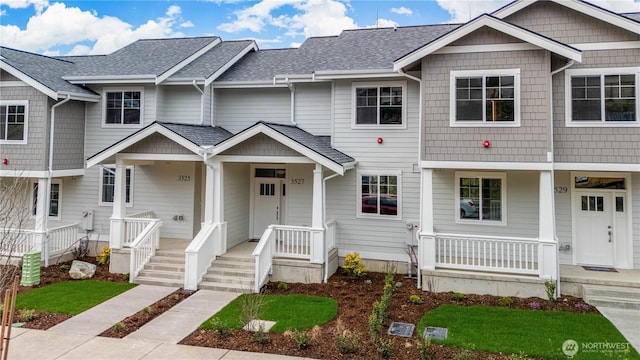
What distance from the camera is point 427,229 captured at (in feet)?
36.1

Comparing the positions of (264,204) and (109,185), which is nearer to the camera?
(264,204)

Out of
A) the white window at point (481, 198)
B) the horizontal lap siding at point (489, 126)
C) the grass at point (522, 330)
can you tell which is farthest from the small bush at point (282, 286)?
the white window at point (481, 198)

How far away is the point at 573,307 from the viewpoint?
9516 millimetres

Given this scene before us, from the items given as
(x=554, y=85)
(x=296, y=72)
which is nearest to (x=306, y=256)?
(x=296, y=72)

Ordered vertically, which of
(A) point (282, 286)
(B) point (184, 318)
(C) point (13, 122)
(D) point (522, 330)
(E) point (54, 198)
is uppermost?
(C) point (13, 122)

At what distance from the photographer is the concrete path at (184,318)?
8.05 meters

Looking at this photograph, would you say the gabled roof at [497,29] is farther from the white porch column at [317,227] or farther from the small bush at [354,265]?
the small bush at [354,265]

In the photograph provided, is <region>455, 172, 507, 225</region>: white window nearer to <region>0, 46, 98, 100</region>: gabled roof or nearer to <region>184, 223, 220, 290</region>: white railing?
<region>184, 223, 220, 290</region>: white railing

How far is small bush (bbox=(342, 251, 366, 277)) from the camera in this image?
12.0m

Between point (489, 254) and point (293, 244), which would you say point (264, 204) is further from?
point (489, 254)

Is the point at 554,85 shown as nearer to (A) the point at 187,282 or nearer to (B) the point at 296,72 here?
(B) the point at 296,72

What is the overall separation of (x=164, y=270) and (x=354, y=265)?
5643 millimetres

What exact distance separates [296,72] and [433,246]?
7.53 metres

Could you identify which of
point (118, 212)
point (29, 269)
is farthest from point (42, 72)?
point (29, 269)
